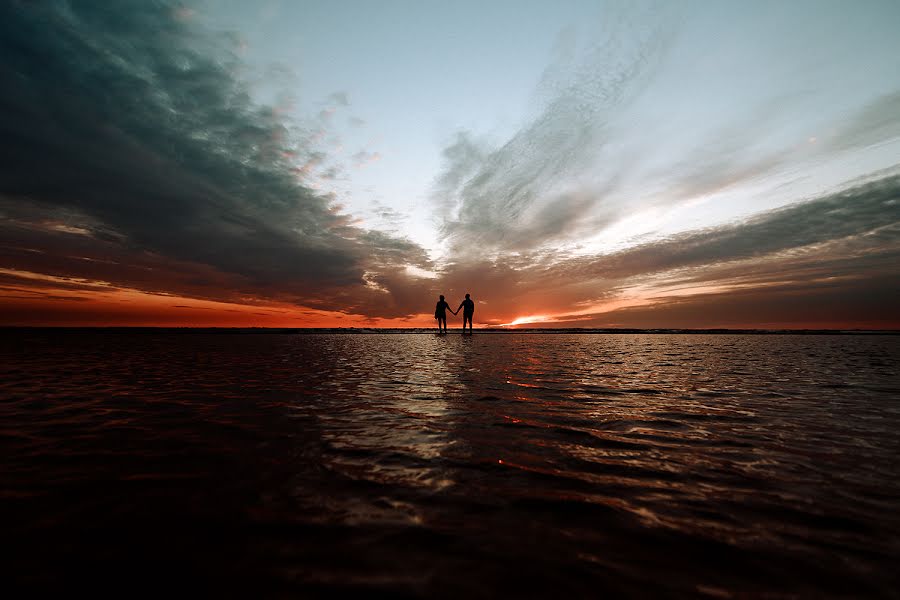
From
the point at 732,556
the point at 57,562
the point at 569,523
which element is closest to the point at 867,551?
the point at 732,556

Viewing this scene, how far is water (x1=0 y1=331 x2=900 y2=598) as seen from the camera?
6.64 feet

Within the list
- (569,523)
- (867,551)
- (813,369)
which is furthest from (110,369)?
(813,369)

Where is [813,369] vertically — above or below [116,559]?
above

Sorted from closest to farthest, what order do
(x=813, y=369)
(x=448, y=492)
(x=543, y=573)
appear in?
(x=543, y=573) → (x=448, y=492) → (x=813, y=369)

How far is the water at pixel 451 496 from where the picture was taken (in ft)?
6.64

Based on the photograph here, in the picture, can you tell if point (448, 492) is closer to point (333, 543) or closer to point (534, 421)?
point (333, 543)

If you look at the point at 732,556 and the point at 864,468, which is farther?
the point at 864,468

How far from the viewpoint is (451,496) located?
3.00 m

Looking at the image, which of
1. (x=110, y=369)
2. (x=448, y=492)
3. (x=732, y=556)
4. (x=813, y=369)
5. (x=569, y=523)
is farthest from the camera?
(x=813, y=369)

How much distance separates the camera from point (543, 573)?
2029 millimetres

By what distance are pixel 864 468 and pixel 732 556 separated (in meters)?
2.80

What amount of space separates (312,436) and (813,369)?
49.6ft

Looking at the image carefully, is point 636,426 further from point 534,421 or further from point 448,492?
point 448,492

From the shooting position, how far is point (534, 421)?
527cm
